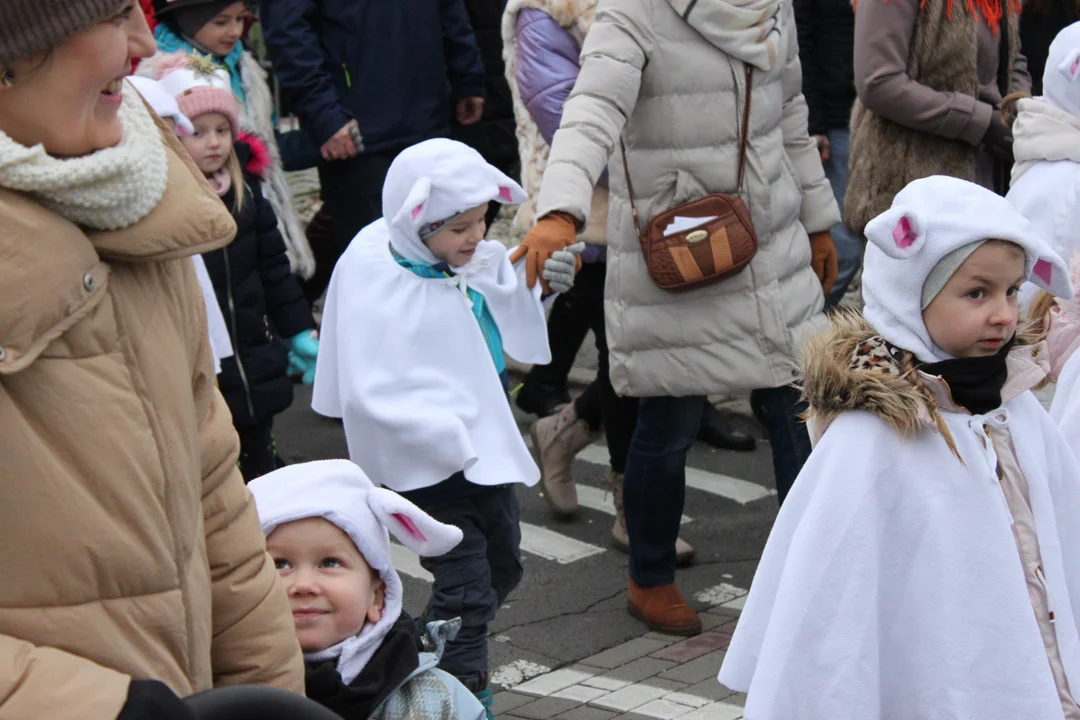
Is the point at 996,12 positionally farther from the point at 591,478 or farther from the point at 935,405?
the point at 935,405

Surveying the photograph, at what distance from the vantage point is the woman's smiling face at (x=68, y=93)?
1910 mm

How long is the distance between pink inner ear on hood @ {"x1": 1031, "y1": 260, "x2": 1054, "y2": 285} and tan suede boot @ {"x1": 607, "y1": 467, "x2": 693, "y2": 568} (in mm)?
2509

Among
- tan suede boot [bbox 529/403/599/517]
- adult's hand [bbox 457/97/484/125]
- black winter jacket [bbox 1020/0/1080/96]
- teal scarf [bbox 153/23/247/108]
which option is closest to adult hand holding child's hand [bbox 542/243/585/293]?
tan suede boot [bbox 529/403/599/517]

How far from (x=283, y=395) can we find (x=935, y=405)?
3.10m

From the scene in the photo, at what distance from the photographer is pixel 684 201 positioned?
15.8ft

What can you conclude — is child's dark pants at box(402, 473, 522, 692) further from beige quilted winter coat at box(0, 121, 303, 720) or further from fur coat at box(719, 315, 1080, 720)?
beige quilted winter coat at box(0, 121, 303, 720)

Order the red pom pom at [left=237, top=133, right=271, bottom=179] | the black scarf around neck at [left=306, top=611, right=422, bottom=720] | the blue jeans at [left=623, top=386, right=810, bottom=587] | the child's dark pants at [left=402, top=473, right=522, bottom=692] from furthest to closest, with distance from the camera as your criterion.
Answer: the red pom pom at [left=237, top=133, right=271, bottom=179], the blue jeans at [left=623, top=386, right=810, bottom=587], the child's dark pants at [left=402, top=473, right=522, bottom=692], the black scarf around neck at [left=306, top=611, right=422, bottom=720]

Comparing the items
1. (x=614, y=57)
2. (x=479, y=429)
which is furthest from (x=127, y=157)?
(x=614, y=57)

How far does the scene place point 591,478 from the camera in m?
6.89

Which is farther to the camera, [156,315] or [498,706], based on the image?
[498,706]

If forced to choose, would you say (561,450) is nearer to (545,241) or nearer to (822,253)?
(822,253)

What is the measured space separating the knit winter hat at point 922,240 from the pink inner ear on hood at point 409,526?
1013mm

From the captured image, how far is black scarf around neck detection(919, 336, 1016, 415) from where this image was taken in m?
3.19

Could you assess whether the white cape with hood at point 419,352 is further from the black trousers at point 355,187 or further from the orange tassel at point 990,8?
the black trousers at point 355,187
